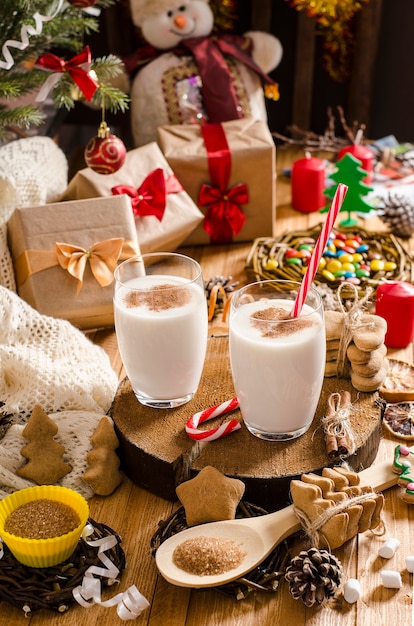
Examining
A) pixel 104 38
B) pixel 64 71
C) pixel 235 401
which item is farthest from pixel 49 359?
pixel 104 38

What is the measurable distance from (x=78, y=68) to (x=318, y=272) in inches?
32.3

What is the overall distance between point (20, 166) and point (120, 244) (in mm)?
384

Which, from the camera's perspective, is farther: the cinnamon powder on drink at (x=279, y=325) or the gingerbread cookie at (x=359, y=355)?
the gingerbread cookie at (x=359, y=355)

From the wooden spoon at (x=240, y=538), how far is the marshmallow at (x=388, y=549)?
149mm

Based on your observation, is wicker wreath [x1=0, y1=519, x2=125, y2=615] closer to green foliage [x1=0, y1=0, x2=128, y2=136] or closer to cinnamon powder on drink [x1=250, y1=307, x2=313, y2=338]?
cinnamon powder on drink [x1=250, y1=307, x2=313, y2=338]

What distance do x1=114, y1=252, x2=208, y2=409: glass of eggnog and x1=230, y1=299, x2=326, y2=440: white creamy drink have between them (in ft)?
0.36

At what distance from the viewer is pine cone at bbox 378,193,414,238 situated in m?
2.37

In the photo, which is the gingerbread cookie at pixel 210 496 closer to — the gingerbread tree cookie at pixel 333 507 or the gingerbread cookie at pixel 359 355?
the gingerbread tree cookie at pixel 333 507

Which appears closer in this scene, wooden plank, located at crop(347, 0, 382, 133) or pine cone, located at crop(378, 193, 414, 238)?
pine cone, located at crop(378, 193, 414, 238)

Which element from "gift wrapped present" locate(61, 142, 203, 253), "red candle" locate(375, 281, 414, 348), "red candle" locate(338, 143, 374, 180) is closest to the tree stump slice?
"red candle" locate(375, 281, 414, 348)

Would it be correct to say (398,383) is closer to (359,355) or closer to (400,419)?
(400,419)

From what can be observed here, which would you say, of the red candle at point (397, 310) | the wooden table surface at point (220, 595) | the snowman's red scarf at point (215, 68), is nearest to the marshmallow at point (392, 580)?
the wooden table surface at point (220, 595)

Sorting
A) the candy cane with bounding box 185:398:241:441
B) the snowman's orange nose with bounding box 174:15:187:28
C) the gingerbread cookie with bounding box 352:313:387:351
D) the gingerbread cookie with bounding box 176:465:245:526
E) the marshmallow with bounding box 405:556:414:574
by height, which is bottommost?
the marshmallow with bounding box 405:556:414:574

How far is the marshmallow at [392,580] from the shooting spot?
1.28 meters
